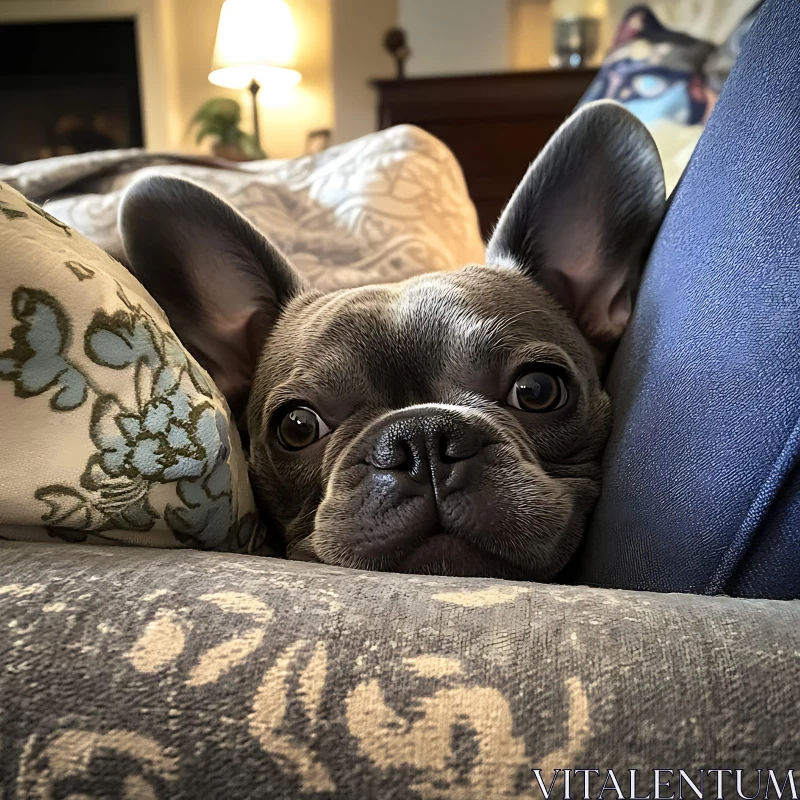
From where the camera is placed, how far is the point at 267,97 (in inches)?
237

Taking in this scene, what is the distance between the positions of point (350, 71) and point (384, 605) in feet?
17.8

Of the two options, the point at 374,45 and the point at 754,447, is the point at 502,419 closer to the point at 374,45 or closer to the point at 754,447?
the point at 754,447

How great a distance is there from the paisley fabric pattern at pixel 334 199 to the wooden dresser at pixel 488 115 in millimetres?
1886

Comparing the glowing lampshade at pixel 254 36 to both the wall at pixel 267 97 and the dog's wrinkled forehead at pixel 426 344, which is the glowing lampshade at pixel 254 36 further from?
the dog's wrinkled forehead at pixel 426 344

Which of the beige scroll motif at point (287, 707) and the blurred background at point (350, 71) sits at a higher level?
the blurred background at point (350, 71)

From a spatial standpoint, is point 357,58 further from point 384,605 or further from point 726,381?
point 384,605

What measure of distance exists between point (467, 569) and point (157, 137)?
6091 mm

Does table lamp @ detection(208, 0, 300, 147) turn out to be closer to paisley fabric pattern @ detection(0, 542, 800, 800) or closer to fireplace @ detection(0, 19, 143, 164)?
fireplace @ detection(0, 19, 143, 164)

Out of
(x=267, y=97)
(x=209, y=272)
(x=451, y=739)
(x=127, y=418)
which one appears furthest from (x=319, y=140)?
(x=451, y=739)

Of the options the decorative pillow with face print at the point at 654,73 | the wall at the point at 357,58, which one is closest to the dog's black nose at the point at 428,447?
the decorative pillow with face print at the point at 654,73

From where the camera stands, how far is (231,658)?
43 centimetres

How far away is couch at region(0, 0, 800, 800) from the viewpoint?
394mm

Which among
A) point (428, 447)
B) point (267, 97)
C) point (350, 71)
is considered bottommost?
point (428, 447)

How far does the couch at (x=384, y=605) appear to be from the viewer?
1.29 ft
